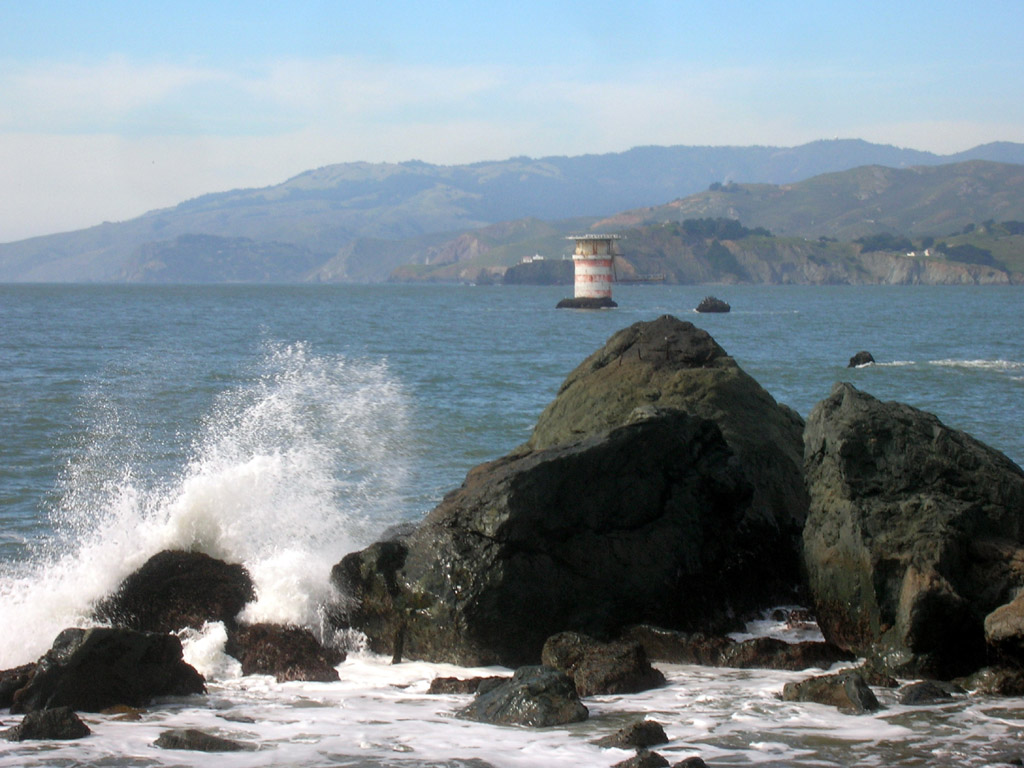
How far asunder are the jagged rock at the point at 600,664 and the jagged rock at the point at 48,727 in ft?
9.99

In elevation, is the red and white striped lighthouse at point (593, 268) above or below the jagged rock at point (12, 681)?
above

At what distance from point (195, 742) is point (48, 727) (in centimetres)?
89

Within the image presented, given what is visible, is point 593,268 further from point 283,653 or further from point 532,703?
point 532,703

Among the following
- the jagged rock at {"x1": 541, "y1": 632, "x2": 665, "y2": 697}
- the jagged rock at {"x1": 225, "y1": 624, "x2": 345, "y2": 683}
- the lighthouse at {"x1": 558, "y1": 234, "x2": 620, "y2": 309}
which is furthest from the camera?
the lighthouse at {"x1": 558, "y1": 234, "x2": 620, "y2": 309}

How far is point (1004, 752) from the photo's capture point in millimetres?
6340

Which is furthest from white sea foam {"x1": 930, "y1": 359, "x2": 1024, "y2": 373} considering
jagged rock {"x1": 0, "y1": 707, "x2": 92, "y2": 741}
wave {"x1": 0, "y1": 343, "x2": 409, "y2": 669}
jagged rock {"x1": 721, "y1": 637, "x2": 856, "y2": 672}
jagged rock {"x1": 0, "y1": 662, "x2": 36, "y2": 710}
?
jagged rock {"x1": 0, "y1": 707, "x2": 92, "y2": 741}

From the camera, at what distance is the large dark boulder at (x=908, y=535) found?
7945mm

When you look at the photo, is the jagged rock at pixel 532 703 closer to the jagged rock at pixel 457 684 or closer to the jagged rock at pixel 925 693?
the jagged rock at pixel 457 684

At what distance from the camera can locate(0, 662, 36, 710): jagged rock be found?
7.38 metres

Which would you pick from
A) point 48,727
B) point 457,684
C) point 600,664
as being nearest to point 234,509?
point 457,684

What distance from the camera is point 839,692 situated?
288 inches

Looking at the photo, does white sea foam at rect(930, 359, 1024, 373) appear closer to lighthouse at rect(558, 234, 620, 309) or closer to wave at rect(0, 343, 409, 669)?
wave at rect(0, 343, 409, 669)

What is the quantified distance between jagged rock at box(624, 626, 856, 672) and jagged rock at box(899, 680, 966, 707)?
0.98 metres

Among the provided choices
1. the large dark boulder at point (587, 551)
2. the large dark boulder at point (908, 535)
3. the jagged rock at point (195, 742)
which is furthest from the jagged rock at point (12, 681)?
the large dark boulder at point (908, 535)
